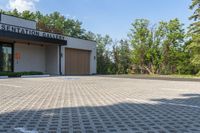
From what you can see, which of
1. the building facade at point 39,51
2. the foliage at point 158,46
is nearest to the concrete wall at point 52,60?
the building facade at point 39,51

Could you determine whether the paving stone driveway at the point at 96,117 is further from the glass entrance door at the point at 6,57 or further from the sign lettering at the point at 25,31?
the glass entrance door at the point at 6,57

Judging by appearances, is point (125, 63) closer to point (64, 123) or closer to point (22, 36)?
point (22, 36)

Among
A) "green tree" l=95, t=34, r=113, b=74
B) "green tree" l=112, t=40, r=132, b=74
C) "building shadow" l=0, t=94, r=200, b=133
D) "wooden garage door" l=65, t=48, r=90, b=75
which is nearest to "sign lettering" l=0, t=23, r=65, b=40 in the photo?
"wooden garage door" l=65, t=48, r=90, b=75

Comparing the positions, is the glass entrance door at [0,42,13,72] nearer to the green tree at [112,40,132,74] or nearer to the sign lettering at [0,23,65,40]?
the sign lettering at [0,23,65,40]

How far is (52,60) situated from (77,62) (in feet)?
10.3

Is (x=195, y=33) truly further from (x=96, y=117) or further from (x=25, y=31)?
(x=96, y=117)

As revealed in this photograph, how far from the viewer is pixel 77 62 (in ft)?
101

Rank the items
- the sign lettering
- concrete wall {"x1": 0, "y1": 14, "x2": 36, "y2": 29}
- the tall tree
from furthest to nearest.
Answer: the tall tree → concrete wall {"x1": 0, "y1": 14, "x2": 36, "y2": 29} → the sign lettering

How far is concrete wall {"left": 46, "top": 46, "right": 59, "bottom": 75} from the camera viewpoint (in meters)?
28.2

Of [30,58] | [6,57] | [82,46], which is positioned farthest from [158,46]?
[6,57]

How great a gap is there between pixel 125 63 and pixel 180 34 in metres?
8.31

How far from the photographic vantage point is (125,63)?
3778 centimetres

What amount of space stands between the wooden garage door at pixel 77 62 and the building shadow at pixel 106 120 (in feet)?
73.5

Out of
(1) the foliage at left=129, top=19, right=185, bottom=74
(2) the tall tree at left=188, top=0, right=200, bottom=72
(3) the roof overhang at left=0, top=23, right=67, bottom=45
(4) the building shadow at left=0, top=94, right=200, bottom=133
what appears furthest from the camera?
(1) the foliage at left=129, top=19, right=185, bottom=74
